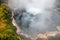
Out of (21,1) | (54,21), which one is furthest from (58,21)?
(21,1)

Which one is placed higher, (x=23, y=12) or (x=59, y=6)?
(x=59, y=6)

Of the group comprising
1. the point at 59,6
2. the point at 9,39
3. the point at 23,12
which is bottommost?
the point at 9,39

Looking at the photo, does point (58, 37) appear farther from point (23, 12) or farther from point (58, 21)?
point (23, 12)

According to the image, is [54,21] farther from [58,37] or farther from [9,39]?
[9,39]

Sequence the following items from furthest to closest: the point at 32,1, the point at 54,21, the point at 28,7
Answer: the point at 32,1
the point at 28,7
the point at 54,21

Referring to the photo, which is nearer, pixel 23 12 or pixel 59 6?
pixel 23 12

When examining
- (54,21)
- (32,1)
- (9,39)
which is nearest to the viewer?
(9,39)

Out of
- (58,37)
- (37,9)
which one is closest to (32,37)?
(58,37)
